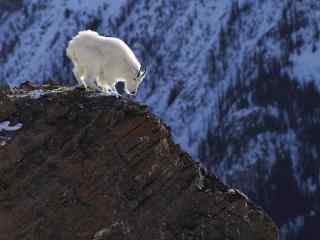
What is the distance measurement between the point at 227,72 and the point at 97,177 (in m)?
112

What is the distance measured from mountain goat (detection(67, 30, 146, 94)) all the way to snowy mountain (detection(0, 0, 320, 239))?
276ft

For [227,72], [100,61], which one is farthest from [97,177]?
[227,72]

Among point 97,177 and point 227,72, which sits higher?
point 97,177

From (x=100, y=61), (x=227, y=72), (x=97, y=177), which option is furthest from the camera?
(x=227, y=72)

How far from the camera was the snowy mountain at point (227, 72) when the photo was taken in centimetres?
10650

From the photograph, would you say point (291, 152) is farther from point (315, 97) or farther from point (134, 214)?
point (134, 214)

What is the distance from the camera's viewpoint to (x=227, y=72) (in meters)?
126

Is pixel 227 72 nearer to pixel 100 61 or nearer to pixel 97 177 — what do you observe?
pixel 100 61

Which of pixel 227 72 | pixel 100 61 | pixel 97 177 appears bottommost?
pixel 227 72

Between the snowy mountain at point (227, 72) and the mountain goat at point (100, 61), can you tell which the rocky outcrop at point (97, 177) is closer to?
the mountain goat at point (100, 61)

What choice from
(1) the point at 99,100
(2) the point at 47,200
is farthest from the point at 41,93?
(2) the point at 47,200

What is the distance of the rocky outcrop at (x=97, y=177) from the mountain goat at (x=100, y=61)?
55.7 inches

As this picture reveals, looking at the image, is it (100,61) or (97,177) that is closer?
(97,177)

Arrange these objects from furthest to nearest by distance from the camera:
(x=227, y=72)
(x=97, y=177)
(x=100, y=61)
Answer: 1. (x=227, y=72)
2. (x=100, y=61)
3. (x=97, y=177)
